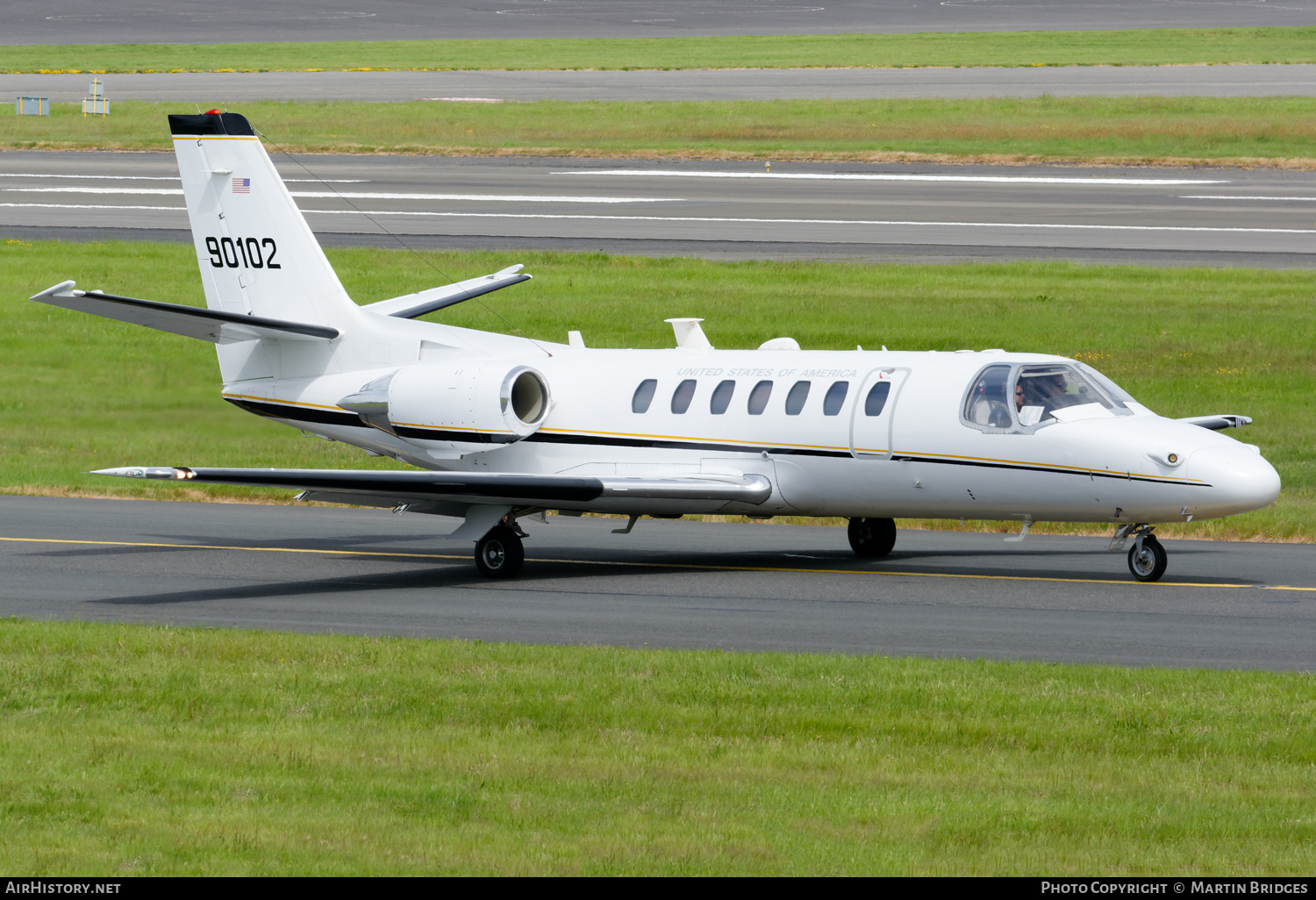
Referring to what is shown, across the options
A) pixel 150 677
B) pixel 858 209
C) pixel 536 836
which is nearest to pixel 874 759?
pixel 536 836

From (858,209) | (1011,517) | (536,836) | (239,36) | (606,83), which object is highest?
(239,36)

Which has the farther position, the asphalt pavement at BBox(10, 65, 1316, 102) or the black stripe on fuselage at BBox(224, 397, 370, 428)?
the asphalt pavement at BBox(10, 65, 1316, 102)

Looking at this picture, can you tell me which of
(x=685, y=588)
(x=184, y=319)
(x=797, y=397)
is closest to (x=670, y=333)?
(x=797, y=397)

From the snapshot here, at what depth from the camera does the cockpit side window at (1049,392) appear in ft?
60.5

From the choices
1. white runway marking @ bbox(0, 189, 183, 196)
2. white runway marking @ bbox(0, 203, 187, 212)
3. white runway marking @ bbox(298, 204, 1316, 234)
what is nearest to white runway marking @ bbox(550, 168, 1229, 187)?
white runway marking @ bbox(298, 204, 1316, 234)

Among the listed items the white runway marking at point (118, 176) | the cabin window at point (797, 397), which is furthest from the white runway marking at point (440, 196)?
the cabin window at point (797, 397)

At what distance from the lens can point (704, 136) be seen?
58.0m

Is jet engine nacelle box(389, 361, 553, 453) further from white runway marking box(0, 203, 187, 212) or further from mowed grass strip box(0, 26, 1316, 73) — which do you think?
mowed grass strip box(0, 26, 1316, 73)

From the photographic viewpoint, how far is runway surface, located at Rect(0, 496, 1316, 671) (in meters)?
15.6

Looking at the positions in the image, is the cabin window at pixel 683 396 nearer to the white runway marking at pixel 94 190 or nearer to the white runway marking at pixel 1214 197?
the white runway marking at pixel 1214 197

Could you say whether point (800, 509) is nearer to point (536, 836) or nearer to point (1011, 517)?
point (1011, 517)

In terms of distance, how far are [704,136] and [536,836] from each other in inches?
1988

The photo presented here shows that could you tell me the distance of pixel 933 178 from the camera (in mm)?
50656

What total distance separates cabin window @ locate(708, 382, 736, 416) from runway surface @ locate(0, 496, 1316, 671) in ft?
6.10
